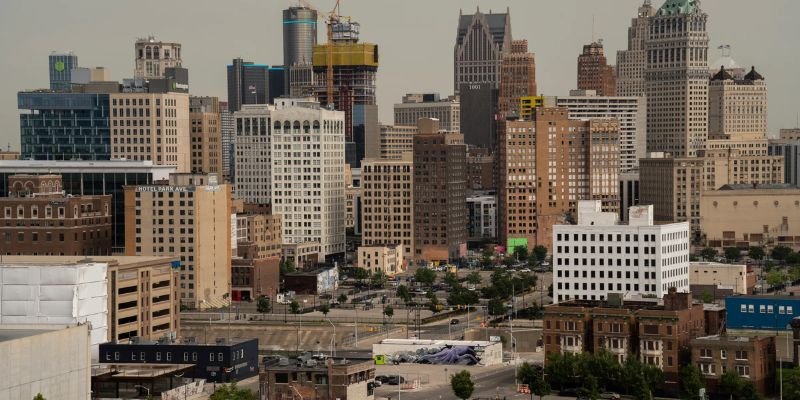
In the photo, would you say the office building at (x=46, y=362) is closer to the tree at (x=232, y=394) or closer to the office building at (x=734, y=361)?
the tree at (x=232, y=394)

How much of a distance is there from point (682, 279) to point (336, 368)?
5947cm

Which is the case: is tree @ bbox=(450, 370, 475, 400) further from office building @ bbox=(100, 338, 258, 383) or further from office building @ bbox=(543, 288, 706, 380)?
office building @ bbox=(100, 338, 258, 383)

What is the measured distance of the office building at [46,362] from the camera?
113 m

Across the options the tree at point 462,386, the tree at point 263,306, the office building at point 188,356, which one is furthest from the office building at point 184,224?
the tree at point 462,386

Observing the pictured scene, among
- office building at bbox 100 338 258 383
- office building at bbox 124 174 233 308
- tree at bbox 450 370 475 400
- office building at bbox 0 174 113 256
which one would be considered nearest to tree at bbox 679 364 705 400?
tree at bbox 450 370 475 400

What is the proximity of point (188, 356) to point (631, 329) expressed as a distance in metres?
31.1

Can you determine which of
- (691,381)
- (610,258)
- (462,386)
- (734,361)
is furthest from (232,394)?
(610,258)

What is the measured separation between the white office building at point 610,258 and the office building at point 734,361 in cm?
3352

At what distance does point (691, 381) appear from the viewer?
131125 millimetres

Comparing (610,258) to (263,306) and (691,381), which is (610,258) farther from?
(691,381)

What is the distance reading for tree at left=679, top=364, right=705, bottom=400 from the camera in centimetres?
13062

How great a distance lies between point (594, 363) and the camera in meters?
135

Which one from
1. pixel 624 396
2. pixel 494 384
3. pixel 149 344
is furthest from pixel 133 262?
pixel 624 396

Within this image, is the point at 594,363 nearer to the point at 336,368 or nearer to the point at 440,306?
the point at 336,368
